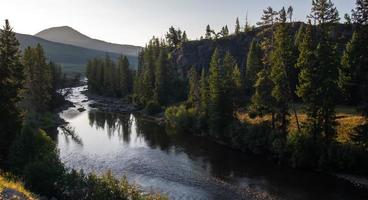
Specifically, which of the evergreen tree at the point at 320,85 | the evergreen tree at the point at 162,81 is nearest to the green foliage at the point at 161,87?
the evergreen tree at the point at 162,81

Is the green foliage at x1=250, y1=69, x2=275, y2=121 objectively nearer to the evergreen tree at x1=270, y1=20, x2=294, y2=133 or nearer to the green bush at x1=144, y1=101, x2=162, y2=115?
the evergreen tree at x1=270, y1=20, x2=294, y2=133

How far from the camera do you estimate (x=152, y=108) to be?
10888cm

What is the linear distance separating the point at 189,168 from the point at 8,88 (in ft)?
81.9

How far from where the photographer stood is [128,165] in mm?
56125

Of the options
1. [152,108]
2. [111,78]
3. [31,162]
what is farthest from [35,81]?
[111,78]

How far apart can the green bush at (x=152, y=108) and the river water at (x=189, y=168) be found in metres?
25.7

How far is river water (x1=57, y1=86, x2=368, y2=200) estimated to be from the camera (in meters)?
45.7

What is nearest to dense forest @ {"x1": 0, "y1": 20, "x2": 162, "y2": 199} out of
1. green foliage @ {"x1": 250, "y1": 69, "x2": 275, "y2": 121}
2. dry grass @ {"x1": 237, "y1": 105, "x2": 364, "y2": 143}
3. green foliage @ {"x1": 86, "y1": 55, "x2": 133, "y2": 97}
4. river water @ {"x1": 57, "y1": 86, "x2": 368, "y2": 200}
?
river water @ {"x1": 57, "y1": 86, "x2": 368, "y2": 200}

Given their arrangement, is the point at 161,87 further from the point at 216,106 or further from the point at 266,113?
the point at 266,113

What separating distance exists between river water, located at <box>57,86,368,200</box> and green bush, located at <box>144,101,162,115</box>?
1011 inches

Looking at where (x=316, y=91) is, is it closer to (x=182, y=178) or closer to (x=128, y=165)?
(x=182, y=178)

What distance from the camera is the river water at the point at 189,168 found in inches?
1800

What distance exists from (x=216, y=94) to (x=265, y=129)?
14247mm

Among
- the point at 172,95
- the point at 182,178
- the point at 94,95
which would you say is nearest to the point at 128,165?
the point at 182,178
